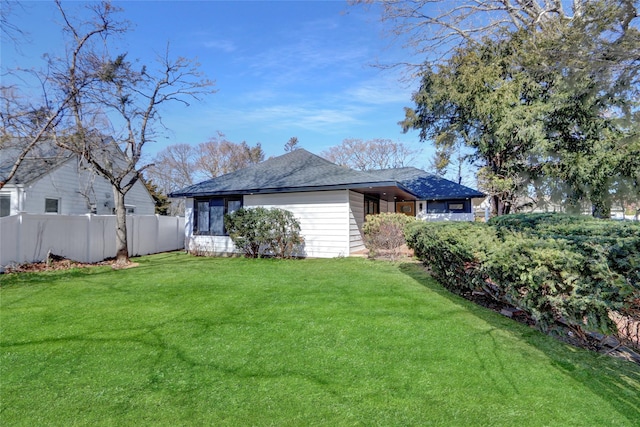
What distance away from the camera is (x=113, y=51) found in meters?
9.33

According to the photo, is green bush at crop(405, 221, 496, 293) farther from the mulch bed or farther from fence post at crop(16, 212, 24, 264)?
fence post at crop(16, 212, 24, 264)

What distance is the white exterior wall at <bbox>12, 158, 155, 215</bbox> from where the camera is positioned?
1224cm

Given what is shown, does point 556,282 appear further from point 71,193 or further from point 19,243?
point 71,193

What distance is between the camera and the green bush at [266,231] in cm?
1009

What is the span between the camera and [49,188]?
13.0 metres

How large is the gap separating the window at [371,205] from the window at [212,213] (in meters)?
4.62

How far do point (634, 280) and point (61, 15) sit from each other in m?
12.1

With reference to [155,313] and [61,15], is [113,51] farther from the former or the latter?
[155,313]

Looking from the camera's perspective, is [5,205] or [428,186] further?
[428,186]

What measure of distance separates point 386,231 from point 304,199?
3.02 metres

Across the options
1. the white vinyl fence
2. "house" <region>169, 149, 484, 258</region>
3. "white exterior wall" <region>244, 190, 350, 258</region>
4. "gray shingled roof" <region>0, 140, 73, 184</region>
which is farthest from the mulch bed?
"white exterior wall" <region>244, 190, 350, 258</region>

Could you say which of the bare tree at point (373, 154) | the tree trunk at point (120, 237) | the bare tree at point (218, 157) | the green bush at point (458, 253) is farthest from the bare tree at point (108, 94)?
the bare tree at point (373, 154)

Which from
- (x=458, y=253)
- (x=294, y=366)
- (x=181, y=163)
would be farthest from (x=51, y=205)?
(x=181, y=163)

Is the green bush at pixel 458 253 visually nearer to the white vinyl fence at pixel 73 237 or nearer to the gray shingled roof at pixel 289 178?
the gray shingled roof at pixel 289 178
